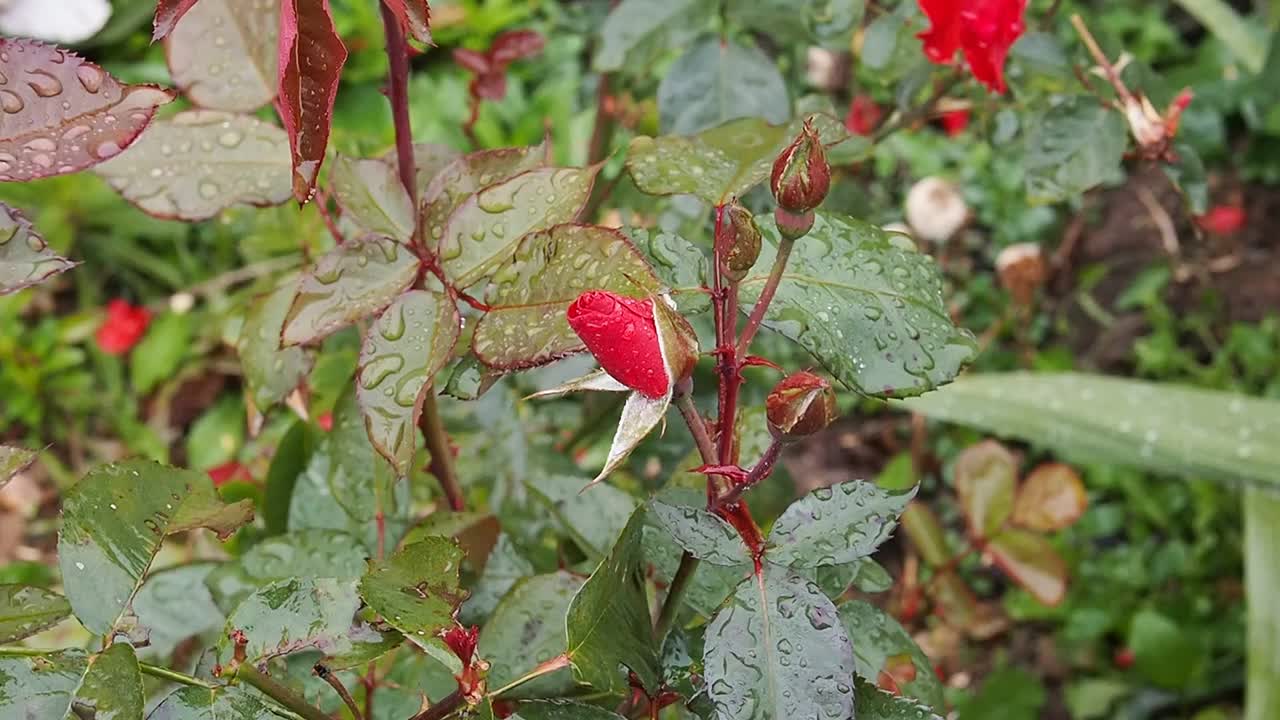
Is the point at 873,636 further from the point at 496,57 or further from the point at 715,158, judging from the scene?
the point at 496,57

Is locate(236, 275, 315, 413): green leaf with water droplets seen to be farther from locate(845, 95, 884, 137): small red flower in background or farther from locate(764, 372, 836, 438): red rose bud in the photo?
locate(845, 95, 884, 137): small red flower in background

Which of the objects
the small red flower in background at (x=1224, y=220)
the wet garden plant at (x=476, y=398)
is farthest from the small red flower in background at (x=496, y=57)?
the small red flower in background at (x=1224, y=220)

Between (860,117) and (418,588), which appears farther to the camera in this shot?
(860,117)

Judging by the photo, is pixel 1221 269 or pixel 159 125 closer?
pixel 159 125

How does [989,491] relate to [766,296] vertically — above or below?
below

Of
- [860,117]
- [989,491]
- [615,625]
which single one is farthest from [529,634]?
[860,117]

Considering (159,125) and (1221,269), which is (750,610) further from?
(1221,269)

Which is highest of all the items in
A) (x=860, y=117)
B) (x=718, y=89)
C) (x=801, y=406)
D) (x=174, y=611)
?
(x=801, y=406)

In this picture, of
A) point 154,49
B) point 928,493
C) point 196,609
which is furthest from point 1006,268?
point 154,49
